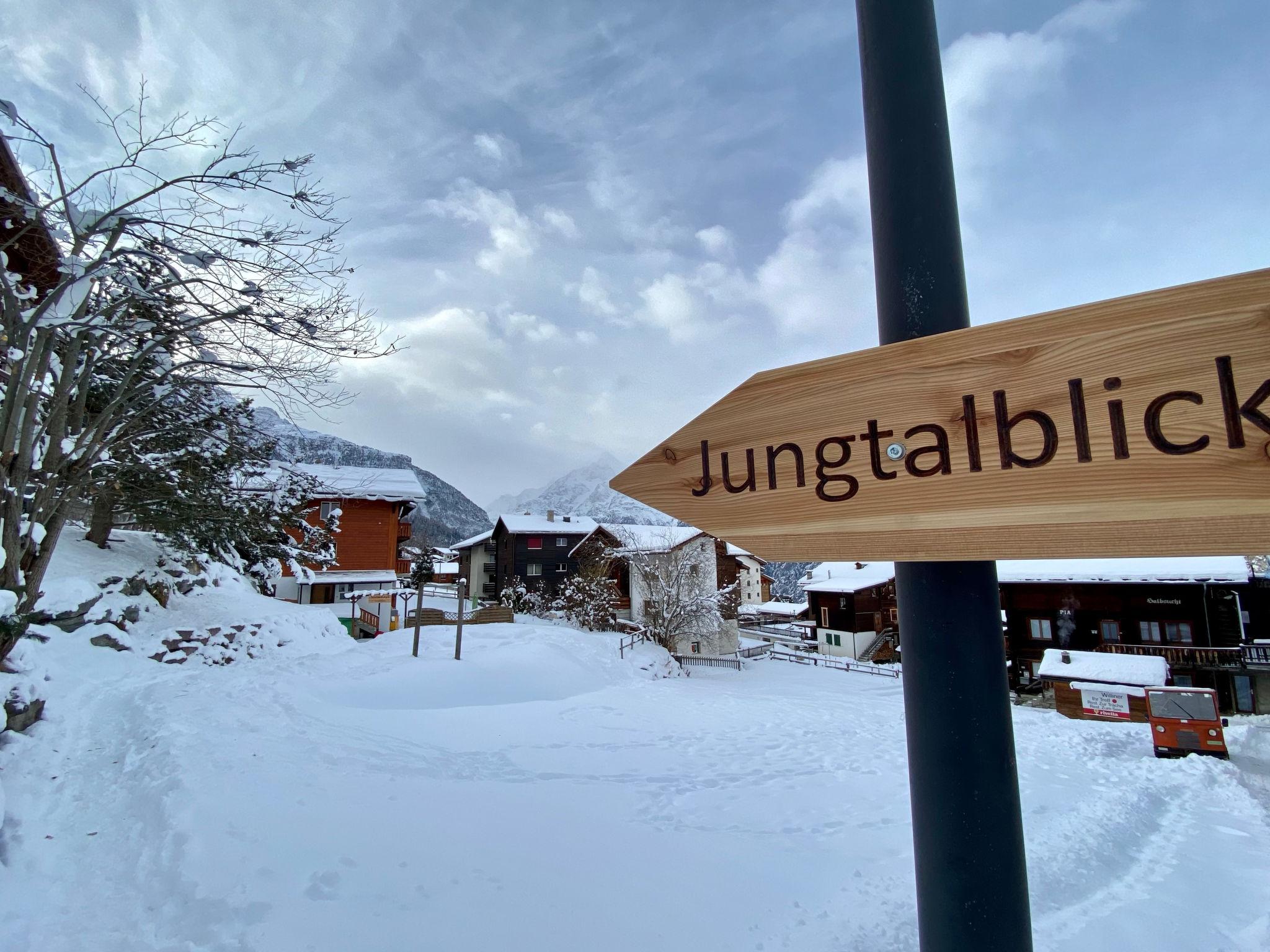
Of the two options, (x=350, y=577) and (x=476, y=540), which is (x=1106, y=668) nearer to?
(x=350, y=577)

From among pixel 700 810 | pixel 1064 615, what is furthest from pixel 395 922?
pixel 1064 615

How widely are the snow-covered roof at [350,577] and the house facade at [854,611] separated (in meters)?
25.1

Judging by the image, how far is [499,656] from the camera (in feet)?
53.3

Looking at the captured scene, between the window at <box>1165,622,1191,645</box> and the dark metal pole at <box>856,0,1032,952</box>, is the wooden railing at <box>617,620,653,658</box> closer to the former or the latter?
the window at <box>1165,622,1191,645</box>

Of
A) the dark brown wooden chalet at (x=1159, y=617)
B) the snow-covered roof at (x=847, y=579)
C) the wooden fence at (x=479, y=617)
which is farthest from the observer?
the snow-covered roof at (x=847, y=579)

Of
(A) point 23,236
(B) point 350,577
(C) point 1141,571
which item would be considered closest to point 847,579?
(C) point 1141,571

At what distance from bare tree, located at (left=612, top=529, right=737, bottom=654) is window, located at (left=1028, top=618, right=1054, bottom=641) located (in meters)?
13.7

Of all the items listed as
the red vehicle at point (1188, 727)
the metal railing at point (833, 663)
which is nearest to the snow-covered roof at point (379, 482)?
the metal railing at point (833, 663)

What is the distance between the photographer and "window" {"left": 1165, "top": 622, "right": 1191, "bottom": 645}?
73.9 feet

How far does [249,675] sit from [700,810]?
978 centimetres

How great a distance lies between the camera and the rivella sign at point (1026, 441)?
3.65 ft

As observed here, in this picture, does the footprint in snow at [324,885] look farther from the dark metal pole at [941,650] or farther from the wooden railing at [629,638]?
the wooden railing at [629,638]

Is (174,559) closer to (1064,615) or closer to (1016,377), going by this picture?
(1016,377)

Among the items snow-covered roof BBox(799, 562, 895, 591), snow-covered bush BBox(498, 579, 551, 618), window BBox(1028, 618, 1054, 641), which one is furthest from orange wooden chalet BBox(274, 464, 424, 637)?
window BBox(1028, 618, 1054, 641)
